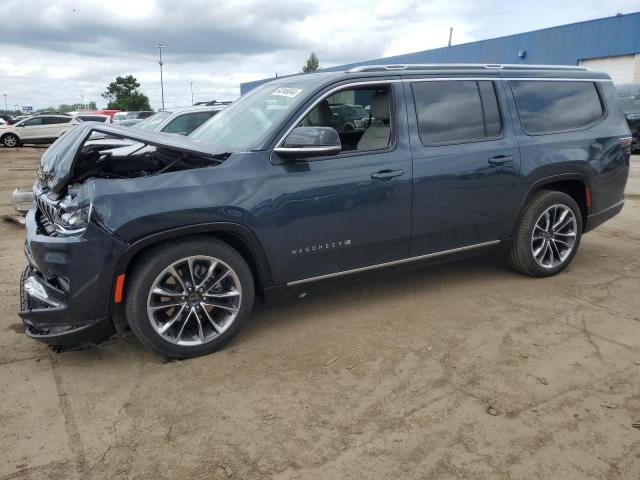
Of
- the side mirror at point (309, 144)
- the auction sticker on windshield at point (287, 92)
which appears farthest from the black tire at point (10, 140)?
the side mirror at point (309, 144)

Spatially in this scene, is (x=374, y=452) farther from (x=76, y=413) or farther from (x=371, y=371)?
(x=76, y=413)

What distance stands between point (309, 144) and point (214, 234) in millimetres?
872

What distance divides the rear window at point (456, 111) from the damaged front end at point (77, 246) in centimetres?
165

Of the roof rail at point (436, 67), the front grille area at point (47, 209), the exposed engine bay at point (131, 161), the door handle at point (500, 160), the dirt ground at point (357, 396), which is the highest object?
the roof rail at point (436, 67)

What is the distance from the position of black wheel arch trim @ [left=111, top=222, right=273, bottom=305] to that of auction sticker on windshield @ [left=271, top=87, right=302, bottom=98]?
1.16 m

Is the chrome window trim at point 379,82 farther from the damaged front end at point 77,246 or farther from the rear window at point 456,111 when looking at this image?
the damaged front end at point 77,246

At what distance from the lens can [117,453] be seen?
2.61m

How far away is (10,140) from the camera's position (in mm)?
25531

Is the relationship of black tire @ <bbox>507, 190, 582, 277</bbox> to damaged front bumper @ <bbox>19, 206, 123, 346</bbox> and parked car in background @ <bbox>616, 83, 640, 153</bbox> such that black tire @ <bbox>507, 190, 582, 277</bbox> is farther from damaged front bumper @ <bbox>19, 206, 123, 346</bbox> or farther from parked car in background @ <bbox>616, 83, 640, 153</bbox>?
parked car in background @ <bbox>616, 83, 640, 153</bbox>

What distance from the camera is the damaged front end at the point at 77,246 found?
313 cm

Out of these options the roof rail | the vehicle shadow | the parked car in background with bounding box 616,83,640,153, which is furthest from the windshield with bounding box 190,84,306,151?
the parked car in background with bounding box 616,83,640,153

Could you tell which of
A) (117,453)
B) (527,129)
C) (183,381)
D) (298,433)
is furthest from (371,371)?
(527,129)

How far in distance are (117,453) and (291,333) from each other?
158 cm

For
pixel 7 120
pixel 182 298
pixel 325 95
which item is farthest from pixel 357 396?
pixel 7 120
